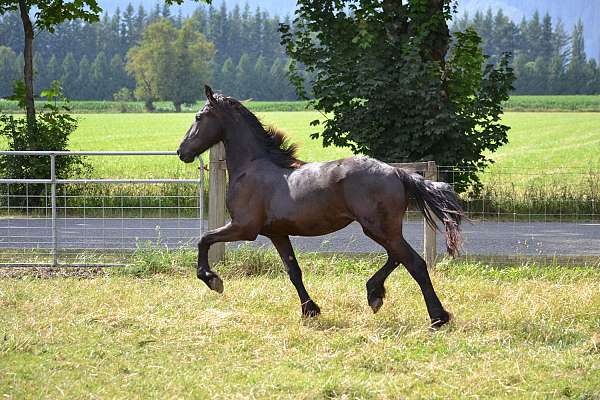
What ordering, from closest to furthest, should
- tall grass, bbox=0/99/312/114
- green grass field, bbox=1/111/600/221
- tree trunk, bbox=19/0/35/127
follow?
green grass field, bbox=1/111/600/221 → tree trunk, bbox=19/0/35/127 → tall grass, bbox=0/99/312/114

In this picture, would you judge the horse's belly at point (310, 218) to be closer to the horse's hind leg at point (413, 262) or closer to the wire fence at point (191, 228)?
the horse's hind leg at point (413, 262)

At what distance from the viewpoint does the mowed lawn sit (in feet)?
81.8

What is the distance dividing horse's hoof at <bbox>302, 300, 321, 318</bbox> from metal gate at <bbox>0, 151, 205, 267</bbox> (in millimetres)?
2835

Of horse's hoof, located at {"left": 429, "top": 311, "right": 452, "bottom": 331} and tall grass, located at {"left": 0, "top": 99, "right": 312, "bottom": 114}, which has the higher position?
tall grass, located at {"left": 0, "top": 99, "right": 312, "bottom": 114}

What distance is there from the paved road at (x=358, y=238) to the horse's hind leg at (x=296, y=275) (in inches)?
135

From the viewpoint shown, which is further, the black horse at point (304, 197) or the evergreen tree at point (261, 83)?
the evergreen tree at point (261, 83)

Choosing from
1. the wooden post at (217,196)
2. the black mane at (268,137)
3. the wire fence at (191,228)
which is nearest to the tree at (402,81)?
the wire fence at (191,228)

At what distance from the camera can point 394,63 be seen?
15.8 m

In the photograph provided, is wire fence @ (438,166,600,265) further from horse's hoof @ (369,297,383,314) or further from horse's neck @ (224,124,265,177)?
horse's neck @ (224,124,265,177)

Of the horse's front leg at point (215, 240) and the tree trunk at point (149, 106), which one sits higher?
the tree trunk at point (149, 106)

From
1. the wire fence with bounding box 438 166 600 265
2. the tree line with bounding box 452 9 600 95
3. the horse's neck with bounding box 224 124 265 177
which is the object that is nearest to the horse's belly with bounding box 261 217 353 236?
the horse's neck with bounding box 224 124 265 177

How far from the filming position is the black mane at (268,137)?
8.21 metres

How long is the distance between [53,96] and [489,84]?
28.0 ft

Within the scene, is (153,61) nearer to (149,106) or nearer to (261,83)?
(149,106)
